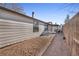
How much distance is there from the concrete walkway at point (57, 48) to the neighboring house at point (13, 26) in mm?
308

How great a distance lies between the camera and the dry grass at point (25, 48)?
1.88m

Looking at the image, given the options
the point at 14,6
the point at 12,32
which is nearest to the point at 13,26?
the point at 12,32

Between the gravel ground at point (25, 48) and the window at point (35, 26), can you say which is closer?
the gravel ground at point (25, 48)

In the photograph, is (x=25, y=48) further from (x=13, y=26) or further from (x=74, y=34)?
(x=74, y=34)

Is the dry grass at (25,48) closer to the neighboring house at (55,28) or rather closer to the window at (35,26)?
the window at (35,26)

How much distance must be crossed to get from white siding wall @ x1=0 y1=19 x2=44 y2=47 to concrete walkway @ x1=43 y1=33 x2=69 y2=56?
318 mm

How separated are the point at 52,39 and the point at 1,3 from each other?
0.82 metres

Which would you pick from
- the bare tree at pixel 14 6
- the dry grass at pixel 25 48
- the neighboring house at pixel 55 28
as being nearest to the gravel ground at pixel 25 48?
the dry grass at pixel 25 48

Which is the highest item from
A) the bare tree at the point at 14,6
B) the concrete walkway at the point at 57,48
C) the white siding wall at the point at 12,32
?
the bare tree at the point at 14,6

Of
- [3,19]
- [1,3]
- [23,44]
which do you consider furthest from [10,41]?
[1,3]

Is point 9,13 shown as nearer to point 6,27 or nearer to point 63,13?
point 6,27

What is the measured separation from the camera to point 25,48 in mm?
1934

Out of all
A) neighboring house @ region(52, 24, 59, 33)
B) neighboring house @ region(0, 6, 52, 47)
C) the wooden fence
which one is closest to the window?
neighboring house @ region(0, 6, 52, 47)

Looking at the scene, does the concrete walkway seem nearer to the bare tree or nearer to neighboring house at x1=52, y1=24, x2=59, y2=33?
neighboring house at x1=52, y1=24, x2=59, y2=33
